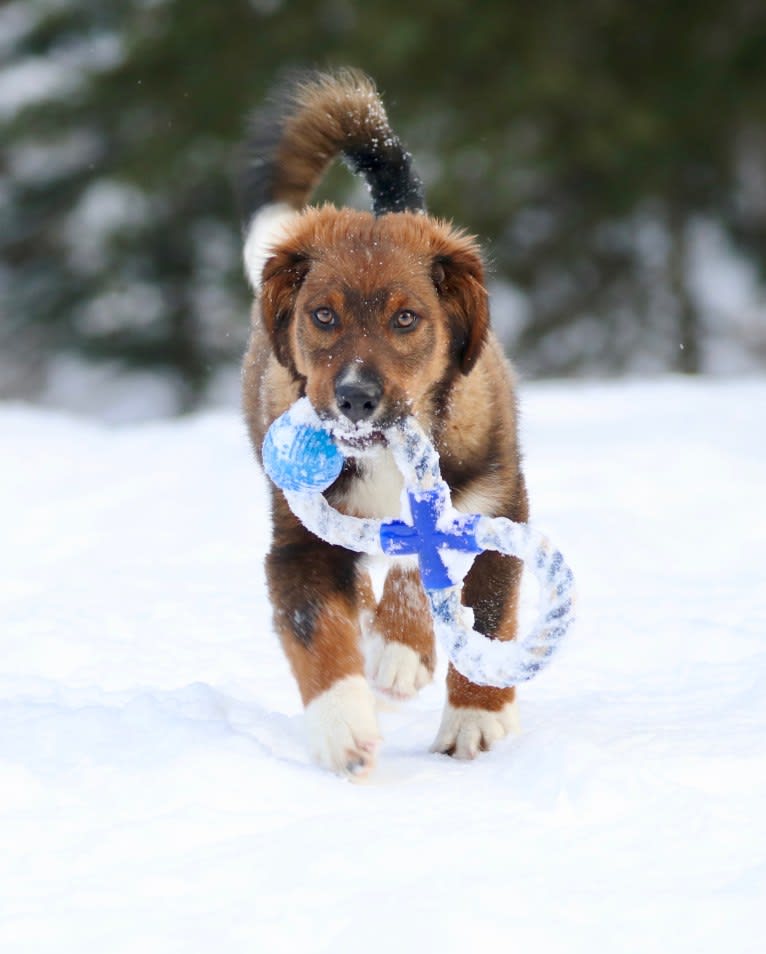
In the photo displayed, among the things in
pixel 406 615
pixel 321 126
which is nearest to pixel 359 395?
pixel 406 615

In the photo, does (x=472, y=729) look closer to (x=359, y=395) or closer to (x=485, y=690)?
(x=485, y=690)

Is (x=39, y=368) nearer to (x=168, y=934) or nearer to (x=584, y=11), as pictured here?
(x=584, y=11)

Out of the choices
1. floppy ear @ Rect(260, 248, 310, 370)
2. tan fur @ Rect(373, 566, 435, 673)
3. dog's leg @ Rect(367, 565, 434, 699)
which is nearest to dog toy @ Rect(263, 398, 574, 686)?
floppy ear @ Rect(260, 248, 310, 370)

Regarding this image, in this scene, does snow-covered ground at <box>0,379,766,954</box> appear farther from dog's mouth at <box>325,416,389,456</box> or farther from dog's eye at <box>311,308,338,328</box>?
dog's eye at <box>311,308,338,328</box>

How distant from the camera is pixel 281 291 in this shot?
12.9 ft

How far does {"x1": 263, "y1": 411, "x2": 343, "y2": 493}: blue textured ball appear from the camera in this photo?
11.9 ft

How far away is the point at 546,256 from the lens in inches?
686

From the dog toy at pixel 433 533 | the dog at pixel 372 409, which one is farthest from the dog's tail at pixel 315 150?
the dog toy at pixel 433 533

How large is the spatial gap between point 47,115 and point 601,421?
37.6 feet

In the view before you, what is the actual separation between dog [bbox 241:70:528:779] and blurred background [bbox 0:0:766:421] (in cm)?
1084

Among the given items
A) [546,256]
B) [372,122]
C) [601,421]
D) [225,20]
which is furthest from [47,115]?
[372,122]

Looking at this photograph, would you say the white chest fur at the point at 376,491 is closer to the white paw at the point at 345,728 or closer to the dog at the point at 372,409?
the dog at the point at 372,409

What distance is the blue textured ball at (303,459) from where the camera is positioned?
11.9 feet

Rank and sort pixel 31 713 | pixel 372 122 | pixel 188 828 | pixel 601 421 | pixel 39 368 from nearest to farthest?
pixel 188 828
pixel 31 713
pixel 372 122
pixel 601 421
pixel 39 368
